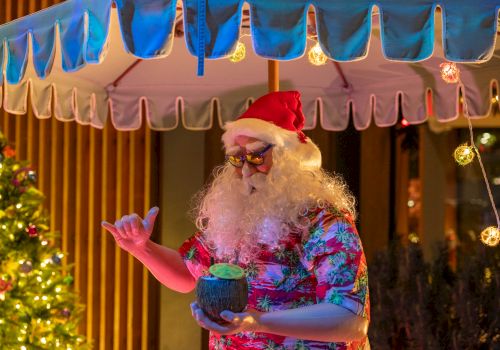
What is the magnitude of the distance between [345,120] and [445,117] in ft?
1.89

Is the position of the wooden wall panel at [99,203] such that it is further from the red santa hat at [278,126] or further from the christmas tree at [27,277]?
the red santa hat at [278,126]

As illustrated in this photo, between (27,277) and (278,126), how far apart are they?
2.32m

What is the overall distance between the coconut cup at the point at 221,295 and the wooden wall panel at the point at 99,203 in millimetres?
3437

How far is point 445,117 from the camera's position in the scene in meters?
4.38

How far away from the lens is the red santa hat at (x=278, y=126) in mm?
2857

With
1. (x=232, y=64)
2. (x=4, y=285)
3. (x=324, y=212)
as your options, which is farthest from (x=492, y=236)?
(x=4, y=285)

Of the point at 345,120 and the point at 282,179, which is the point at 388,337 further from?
the point at 282,179

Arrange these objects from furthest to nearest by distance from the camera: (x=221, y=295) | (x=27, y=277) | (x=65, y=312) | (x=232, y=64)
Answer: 1. (x=65, y=312)
2. (x=27, y=277)
3. (x=232, y=64)
4. (x=221, y=295)

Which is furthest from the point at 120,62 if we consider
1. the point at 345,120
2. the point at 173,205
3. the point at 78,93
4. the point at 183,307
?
the point at 183,307

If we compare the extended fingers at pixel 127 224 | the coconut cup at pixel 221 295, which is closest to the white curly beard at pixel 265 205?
the extended fingers at pixel 127 224

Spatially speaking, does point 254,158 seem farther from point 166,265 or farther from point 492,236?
point 492,236

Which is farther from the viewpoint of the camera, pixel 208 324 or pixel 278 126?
pixel 278 126

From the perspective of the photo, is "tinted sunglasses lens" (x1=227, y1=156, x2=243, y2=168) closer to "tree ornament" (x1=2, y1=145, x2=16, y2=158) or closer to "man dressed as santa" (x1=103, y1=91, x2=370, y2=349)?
"man dressed as santa" (x1=103, y1=91, x2=370, y2=349)

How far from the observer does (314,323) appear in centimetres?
240
